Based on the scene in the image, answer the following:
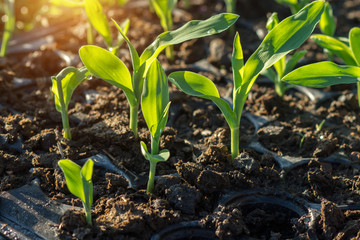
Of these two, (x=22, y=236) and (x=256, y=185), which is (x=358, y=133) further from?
(x=22, y=236)

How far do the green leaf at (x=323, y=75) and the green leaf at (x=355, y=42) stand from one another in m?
0.16

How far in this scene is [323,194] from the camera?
153cm

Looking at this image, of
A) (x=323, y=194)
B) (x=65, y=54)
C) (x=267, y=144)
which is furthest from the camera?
(x=65, y=54)

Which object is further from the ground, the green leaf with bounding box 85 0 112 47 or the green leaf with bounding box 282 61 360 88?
the green leaf with bounding box 85 0 112 47

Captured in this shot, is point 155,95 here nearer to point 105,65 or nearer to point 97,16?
point 105,65

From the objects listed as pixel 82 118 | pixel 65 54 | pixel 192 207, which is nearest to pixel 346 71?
pixel 192 207

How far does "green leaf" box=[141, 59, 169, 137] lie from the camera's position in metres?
1.42

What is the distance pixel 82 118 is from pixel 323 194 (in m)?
0.99

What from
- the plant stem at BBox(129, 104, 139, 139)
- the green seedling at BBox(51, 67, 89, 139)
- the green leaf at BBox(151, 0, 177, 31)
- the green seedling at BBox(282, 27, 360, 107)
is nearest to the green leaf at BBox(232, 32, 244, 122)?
the green seedling at BBox(282, 27, 360, 107)

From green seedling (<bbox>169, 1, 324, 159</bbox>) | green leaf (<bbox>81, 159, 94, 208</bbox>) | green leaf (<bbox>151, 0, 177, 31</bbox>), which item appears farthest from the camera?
green leaf (<bbox>151, 0, 177, 31</bbox>)

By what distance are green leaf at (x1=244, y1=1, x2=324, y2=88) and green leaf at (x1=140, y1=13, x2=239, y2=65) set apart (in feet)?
0.45

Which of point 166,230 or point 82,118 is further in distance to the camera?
point 82,118

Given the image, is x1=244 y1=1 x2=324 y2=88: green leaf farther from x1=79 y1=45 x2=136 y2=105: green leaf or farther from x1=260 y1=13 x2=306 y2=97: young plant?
x1=79 y1=45 x2=136 y2=105: green leaf

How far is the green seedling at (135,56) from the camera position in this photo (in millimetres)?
1547
